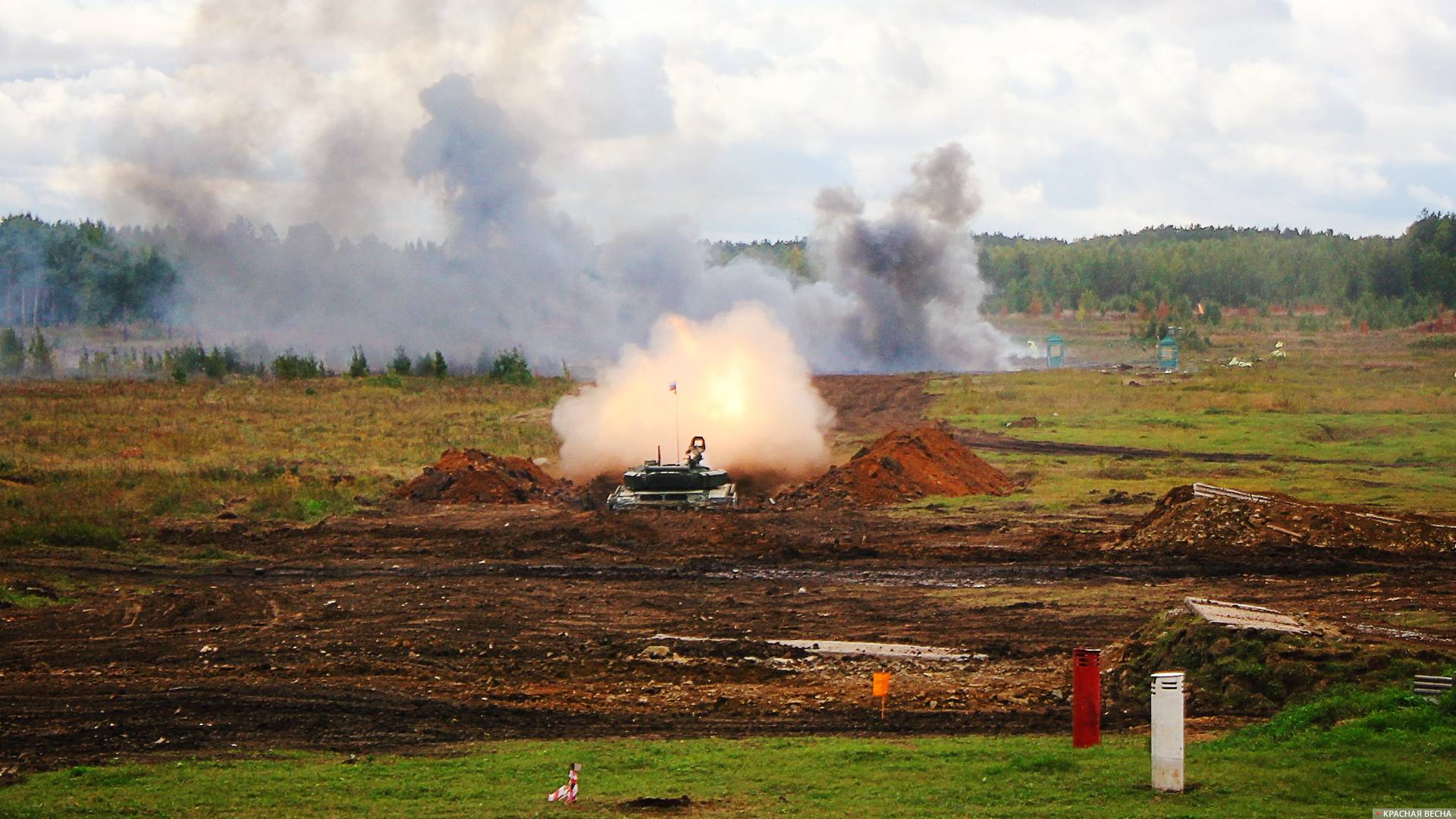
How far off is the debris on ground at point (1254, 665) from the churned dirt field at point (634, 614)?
0.82 m

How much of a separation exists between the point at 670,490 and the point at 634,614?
45.3ft

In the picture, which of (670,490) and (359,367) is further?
(359,367)

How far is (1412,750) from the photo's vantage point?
48.0 feet

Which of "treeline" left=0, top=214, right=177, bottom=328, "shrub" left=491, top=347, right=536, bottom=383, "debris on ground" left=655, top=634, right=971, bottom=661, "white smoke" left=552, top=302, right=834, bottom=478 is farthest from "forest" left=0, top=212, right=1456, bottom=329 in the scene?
"debris on ground" left=655, top=634, right=971, bottom=661

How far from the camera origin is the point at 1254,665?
18703 millimetres

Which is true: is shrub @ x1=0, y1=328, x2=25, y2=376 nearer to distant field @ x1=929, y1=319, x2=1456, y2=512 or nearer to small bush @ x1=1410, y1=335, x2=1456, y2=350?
distant field @ x1=929, y1=319, x2=1456, y2=512

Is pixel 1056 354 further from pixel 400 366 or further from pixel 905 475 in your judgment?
pixel 905 475

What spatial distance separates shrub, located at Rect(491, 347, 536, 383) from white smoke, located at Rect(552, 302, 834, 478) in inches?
1226

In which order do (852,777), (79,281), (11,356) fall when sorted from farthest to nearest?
(79,281), (11,356), (852,777)

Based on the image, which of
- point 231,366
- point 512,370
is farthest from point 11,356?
point 512,370

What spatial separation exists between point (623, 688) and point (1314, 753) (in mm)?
9644

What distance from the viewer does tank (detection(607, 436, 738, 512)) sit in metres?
41.6

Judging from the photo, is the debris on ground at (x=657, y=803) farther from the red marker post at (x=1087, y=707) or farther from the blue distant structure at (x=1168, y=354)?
the blue distant structure at (x=1168, y=354)

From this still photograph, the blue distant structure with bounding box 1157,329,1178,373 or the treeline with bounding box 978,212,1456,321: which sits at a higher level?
the treeline with bounding box 978,212,1456,321
